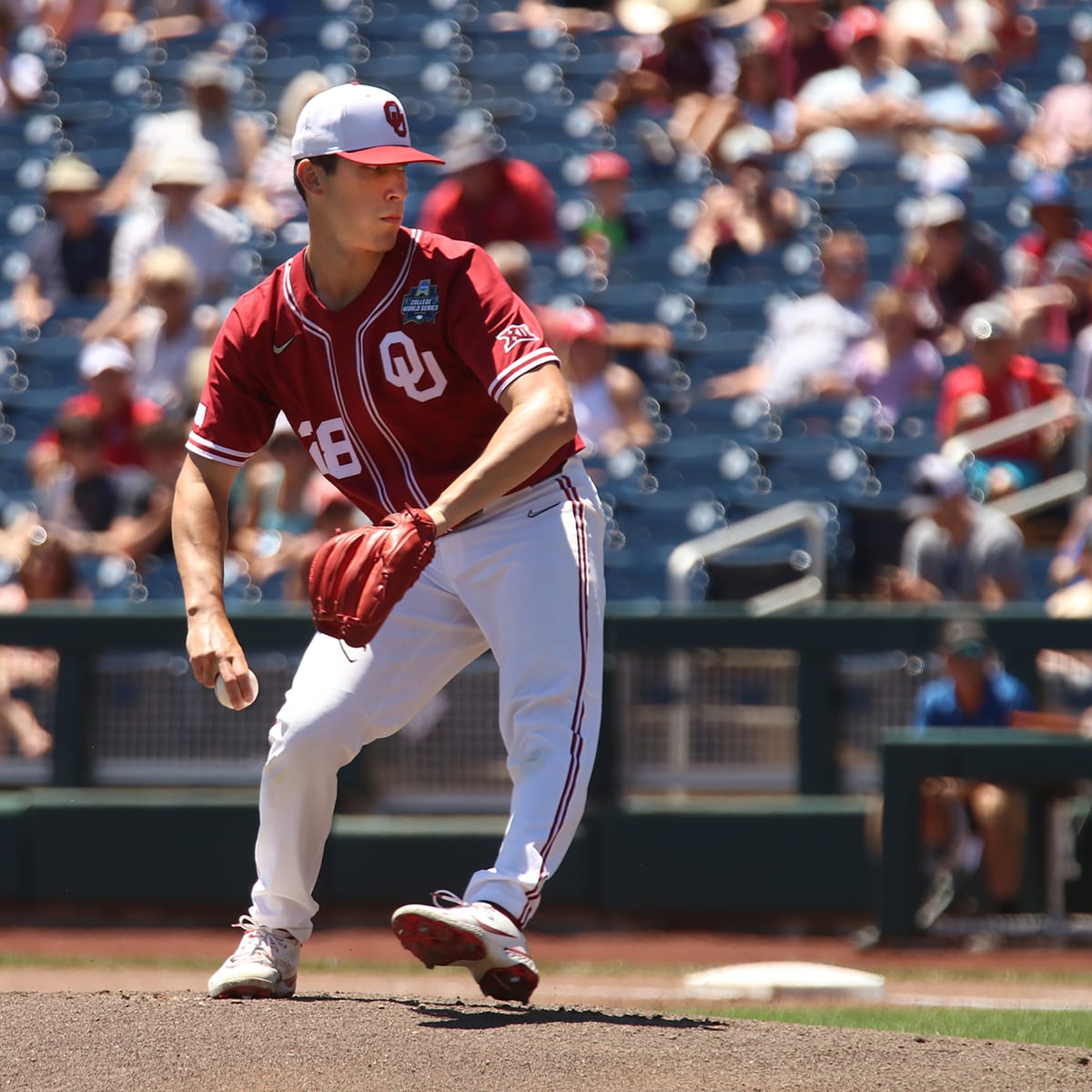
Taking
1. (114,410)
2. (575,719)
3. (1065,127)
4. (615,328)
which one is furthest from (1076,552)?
(575,719)

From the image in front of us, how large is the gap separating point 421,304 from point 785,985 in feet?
9.11

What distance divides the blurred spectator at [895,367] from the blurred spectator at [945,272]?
156 mm

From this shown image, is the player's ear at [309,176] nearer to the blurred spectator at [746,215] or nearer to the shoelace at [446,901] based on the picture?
the shoelace at [446,901]

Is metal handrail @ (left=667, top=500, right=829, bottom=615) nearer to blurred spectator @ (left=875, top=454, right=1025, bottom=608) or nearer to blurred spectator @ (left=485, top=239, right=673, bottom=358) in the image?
blurred spectator @ (left=875, top=454, right=1025, bottom=608)

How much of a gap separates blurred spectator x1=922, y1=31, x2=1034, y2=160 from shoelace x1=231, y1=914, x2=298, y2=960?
26.2ft

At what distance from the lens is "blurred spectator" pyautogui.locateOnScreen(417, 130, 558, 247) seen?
1070cm

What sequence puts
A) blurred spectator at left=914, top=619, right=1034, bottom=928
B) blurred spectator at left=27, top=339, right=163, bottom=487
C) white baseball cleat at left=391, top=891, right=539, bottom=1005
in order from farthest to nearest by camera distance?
1. blurred spectator at left=27, top=339, right=163, bottom=487
2. blurred spectator at left=914, top=619, right=1034, bottom=928
3. white baseball cleat at left=391, top=891, right=539, bottom=1005

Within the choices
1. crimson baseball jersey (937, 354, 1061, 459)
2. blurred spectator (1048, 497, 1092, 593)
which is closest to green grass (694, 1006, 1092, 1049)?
blurred spectator (1048, 497, 1092, 593)

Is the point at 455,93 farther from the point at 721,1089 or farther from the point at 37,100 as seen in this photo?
the point at 721,1089

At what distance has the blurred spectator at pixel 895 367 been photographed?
10.1m

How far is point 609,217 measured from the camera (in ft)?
37.2

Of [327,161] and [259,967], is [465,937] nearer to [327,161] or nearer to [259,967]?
[259,967]

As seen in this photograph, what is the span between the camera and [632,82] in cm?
1211

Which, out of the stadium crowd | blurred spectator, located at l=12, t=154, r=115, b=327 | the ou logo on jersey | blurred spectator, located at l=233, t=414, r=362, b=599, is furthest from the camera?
blurred spectator, located at l=12, t=154, r=115, b=327
